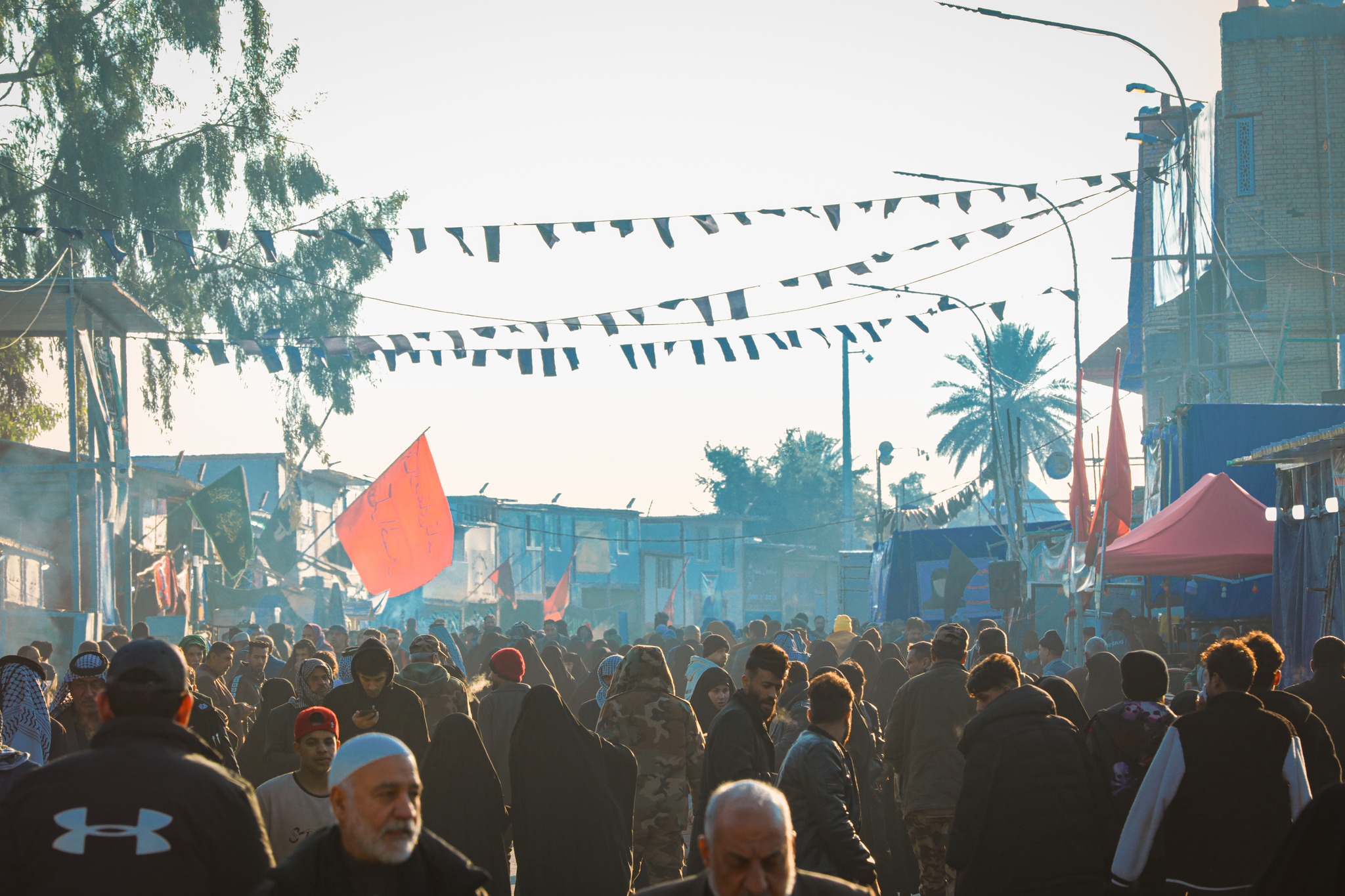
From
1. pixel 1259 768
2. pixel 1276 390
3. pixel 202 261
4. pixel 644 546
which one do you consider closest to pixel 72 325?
pixel 202 261

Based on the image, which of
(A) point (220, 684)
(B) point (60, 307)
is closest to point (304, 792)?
(A) point (220, 684)

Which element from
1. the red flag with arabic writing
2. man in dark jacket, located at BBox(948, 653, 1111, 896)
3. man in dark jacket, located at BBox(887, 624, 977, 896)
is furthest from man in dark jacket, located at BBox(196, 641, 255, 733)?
the red flag with arabic writing

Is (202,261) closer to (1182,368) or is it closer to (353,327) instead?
(353,327)

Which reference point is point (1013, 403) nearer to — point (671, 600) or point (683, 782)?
point (671, 600)

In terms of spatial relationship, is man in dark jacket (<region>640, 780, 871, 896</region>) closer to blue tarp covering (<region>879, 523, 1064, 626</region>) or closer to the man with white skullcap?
the man with white skullcap

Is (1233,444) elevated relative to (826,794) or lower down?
elevated

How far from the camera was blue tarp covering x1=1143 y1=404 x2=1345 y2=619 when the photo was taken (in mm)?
20078

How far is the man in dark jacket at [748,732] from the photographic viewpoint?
715 cm

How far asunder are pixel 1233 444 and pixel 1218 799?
15.6 m

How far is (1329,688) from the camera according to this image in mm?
8617

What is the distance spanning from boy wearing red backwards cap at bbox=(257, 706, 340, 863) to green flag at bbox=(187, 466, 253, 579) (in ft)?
74.4

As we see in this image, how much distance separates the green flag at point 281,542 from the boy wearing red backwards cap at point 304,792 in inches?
1366

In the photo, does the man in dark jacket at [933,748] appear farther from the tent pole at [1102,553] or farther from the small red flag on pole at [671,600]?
the small red flag on pole at [671,600]

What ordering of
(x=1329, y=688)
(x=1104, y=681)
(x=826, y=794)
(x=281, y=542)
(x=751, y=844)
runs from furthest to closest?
(x=281, y=542)
(x=1104, y=681)
(x=1329, y=688)
(x=826, y=794)
(x=751, y=844)
